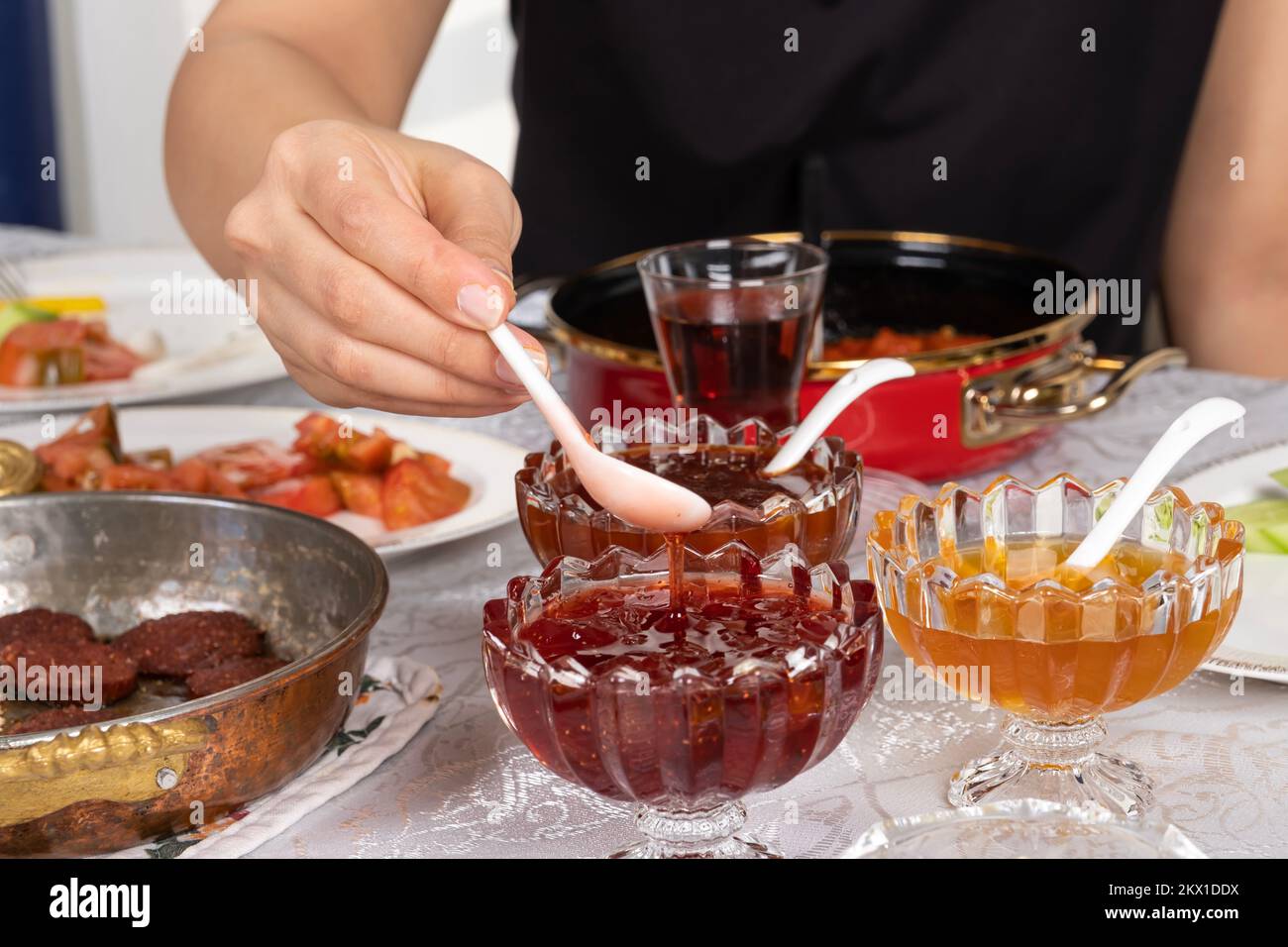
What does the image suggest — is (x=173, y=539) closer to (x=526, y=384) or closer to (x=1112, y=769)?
(x=526, y=384)

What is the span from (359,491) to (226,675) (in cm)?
41

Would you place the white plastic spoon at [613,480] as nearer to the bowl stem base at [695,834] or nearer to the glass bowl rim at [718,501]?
the glass bowl rim at [718,501]

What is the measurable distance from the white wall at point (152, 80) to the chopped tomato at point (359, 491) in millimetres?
3359

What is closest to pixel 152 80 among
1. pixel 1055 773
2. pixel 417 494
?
pixel 417 494

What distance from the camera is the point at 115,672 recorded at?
2.76ft

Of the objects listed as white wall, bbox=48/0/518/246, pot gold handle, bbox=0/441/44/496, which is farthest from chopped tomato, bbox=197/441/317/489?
white wall, bbox=48/0/518/246

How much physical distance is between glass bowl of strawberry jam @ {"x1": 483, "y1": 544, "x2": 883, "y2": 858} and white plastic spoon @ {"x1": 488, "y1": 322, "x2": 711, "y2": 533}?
34mm

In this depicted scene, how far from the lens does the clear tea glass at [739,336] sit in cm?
112

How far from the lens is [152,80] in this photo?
4.54 meters

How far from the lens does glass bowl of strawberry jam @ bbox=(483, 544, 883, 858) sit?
0.64 m

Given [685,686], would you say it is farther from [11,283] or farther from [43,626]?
[11,283]

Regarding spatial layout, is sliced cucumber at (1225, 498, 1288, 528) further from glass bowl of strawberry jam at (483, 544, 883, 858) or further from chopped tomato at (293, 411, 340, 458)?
chopped tomato at (293, 411, 340, 458)

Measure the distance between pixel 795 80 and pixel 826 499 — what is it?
968mm

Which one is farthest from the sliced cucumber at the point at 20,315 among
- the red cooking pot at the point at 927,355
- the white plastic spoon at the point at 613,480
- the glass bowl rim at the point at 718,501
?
the white plastic spoon at the point at 613,480
